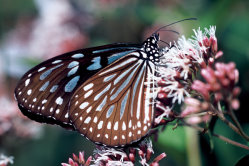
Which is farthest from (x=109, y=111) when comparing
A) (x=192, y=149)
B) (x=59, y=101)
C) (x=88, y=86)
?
(x=192, y=149)

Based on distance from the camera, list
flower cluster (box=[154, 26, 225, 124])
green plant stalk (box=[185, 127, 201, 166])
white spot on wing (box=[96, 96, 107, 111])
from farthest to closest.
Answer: green plant stalk (box=[185, 127, 201, 166]) < white spot on wing (box=[96, 96, 107, 111]) < flower cluster (box=[154, 26, 225, 124])

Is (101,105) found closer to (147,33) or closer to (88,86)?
(88,86)

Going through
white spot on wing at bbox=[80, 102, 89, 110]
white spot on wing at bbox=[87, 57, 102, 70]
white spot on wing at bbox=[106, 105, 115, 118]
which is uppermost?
white spot on wing at bbox=[87, 57, 102, 70]

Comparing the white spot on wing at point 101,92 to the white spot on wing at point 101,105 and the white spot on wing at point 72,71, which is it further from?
the white spot on wing at point 72,71

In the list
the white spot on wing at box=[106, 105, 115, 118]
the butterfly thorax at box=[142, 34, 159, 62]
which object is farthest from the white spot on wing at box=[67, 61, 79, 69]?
the butterfly thorax at box=[142, 34, 159, 62]

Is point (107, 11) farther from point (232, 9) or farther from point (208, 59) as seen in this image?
point (208, 59)

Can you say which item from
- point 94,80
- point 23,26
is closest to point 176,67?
point 94,80

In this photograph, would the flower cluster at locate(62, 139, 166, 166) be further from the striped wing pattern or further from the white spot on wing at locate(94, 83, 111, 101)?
the white spot on wing at locate(94, 83, 111, 101)
